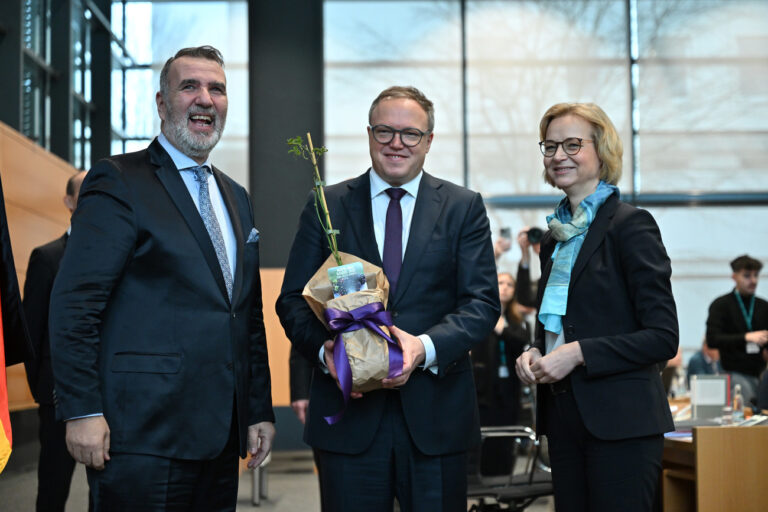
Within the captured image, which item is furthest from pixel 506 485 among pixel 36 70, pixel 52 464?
pixel 36 70

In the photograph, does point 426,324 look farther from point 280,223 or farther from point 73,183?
point 280,223

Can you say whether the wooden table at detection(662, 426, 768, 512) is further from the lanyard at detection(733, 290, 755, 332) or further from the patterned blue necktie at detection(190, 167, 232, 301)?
the lanyard at detection(733, 290, 755, 332)

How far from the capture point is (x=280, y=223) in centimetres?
886

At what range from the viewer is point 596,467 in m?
2.26

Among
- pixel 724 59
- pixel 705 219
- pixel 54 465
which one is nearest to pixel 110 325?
pixel 54 465

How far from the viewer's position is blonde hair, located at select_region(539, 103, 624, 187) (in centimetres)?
243

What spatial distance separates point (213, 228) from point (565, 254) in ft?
3.12

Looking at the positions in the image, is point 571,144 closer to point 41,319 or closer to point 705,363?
point 41,319

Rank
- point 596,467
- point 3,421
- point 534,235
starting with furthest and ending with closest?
point 534,235, point 596,467, point 3,421

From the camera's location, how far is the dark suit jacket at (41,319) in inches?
147

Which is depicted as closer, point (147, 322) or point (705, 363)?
point (147, 322)

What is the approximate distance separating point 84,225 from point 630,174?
367 inches

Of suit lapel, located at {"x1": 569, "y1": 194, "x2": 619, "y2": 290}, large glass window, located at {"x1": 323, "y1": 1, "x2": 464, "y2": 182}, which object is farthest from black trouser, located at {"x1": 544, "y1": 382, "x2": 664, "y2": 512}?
large glass window, located at {"x1": 323, "y1": 1, "x2": 464, "y2": 182}

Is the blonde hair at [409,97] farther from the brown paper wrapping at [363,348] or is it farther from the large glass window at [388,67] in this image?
the large glass window at [388,67]
